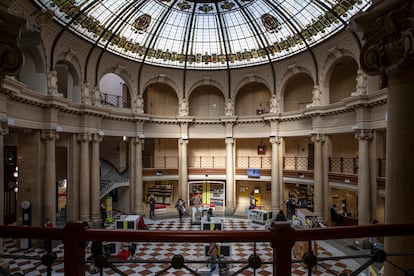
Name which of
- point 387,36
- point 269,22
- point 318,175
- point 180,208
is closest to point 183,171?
point 180,208

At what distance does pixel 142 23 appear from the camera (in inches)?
722

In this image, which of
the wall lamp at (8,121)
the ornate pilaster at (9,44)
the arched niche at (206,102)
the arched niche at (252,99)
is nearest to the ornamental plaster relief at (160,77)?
the arched niche at (206,102)

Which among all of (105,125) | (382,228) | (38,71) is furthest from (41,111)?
(382,228)

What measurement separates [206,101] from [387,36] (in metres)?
21.4

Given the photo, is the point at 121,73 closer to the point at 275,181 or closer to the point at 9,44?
the point at 275,181

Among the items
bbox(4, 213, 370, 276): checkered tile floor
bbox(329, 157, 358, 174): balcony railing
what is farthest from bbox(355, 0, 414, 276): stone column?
bbox(329, 157, 358, 174): balcony railing

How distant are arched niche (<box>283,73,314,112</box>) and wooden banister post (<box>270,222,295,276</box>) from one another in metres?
19.7

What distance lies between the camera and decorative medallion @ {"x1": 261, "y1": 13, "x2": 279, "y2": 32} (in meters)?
18.1

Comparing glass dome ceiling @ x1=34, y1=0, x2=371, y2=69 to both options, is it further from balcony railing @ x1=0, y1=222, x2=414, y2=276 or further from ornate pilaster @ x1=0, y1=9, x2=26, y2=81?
balcony railing @ x1=0, y1=222, x2=414, y2=276

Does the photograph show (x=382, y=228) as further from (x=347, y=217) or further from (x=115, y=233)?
(x=347, y=217)

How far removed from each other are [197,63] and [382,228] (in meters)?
20.6

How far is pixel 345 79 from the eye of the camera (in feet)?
58.7

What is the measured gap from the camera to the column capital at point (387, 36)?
271 centimetres

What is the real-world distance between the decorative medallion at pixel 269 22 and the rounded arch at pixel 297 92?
3.92 meters
